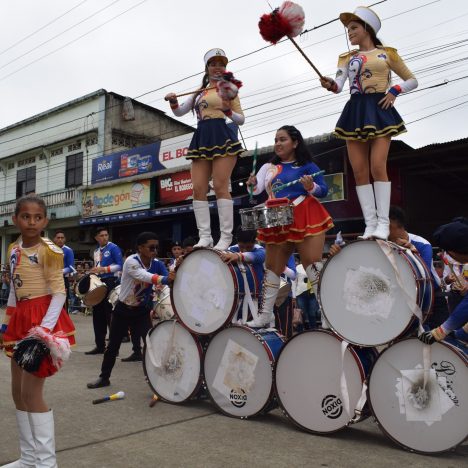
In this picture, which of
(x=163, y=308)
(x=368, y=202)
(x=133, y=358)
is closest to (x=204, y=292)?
(x=368, y=202)

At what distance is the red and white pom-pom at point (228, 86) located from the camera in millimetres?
5121

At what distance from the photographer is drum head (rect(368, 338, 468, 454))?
11.3 feet

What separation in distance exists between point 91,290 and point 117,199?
40.6ft

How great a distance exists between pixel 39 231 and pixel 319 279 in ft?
7.05

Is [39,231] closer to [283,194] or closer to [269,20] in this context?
[283,194]

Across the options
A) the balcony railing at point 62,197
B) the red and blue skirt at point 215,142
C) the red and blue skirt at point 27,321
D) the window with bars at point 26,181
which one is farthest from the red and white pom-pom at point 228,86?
the window with bars at point 26,181

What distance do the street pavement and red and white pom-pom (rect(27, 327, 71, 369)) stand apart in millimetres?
837

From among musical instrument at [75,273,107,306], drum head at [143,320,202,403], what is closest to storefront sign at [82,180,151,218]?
musical instrument at [75,273,107,306]

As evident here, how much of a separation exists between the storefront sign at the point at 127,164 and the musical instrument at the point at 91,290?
1044 centimetres

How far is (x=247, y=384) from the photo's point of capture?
14.8 ft

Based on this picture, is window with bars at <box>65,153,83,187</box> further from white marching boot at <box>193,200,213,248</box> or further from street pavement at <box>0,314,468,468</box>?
street pavement at <box>0,314,468,468</box>

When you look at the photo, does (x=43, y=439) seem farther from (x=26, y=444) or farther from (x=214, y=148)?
(x=214, y=148)

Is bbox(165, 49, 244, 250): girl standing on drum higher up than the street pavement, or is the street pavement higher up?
bbox(165, 49, 244, 250): girl standing on drum

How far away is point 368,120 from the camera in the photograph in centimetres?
425
